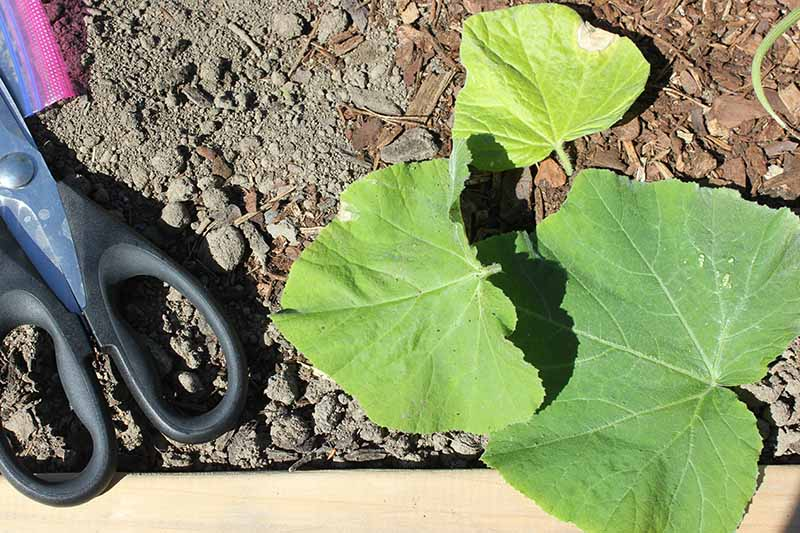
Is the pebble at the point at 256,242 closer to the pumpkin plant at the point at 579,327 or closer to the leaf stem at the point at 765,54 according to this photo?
the pumpkin plant at the point at 579,327

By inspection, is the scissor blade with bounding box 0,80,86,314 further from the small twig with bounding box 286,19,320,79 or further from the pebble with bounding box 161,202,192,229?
the small twig with bounding box 286,19,320,79

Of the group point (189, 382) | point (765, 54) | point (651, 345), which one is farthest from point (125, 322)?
point (765, 54)

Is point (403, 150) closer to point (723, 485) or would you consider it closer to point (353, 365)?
point (353, 365)

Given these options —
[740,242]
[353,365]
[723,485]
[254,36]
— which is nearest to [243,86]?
[254,36]

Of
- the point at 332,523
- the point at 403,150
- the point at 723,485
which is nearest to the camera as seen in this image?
the point at 723,485

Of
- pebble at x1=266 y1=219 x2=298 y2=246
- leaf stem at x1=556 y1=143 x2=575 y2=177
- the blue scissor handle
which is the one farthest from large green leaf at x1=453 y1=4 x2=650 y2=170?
the blue scissor handle

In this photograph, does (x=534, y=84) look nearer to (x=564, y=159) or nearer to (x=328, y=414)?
(x=564, y=159)

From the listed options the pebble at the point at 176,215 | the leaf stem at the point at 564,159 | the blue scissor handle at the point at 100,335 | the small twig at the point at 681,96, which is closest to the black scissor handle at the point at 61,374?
the blue scissor handle at the point at 100,335
